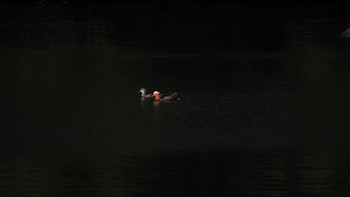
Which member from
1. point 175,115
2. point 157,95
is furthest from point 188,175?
point 157,95

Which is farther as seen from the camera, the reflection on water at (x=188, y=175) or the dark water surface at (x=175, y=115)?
the dark water surface at (x=175, y=115)

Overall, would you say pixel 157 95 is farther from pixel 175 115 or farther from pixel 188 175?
pixel 188 175

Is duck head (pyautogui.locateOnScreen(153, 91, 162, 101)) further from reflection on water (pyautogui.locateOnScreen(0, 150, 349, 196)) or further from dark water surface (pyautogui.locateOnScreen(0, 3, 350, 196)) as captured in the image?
reflection on water (pyautogui.locateOnScreen(0, 150, 349, 196))

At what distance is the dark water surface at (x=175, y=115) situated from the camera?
2923 centimetres

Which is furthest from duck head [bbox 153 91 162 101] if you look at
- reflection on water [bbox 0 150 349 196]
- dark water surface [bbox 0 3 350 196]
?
reflection on water [bbox 0 150 349 196]

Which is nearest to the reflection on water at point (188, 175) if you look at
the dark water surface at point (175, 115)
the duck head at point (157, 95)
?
the dark water surface at point (175, 115)

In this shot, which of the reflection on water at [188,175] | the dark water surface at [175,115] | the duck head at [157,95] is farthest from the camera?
the duck head at [157,95]

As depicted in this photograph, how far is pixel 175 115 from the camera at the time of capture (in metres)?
39.0

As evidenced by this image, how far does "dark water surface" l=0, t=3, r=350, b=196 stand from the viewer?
1151 inches

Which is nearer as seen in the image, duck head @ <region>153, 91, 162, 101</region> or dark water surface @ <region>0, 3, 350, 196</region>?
dark water surface @ <region>0, 3, 350, 196</region>

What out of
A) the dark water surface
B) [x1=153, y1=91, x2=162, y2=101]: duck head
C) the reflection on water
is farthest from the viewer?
[x1=153, y1=91, x2=162, y2=101]: duck head

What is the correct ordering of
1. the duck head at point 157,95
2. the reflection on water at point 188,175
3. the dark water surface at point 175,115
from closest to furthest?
the reflection on water at point 188,175, the dark water surface at point 175,115, the duck head at point 157,95

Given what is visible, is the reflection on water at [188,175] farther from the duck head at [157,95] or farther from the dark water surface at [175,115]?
the duck head at [157,95]

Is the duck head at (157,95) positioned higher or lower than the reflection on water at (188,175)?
lower
